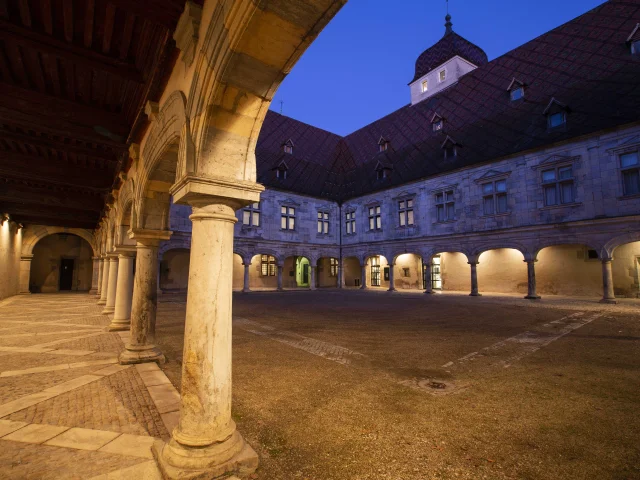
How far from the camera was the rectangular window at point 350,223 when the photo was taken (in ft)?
73.3

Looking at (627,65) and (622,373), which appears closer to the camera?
(622,373)

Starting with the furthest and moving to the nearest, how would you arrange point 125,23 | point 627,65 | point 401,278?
point 401,278 < point 627,65 < point 125,23

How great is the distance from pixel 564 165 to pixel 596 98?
3.16 m

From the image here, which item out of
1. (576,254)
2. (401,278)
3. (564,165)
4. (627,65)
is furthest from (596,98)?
(401,278)

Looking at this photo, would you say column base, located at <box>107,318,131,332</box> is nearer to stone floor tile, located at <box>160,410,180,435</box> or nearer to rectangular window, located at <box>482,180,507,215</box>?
stone floor tile, located at <box>160,410,180,435</box>

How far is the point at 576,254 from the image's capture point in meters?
15.0

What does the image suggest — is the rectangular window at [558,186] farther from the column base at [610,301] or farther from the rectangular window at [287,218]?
the rectangular window at [287,218]

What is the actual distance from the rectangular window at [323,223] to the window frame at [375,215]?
10.9ft

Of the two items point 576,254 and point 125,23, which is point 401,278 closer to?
point 576,254

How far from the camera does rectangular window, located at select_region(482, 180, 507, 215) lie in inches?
591

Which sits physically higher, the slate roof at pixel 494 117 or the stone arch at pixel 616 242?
the slate roof at pixel 494 117

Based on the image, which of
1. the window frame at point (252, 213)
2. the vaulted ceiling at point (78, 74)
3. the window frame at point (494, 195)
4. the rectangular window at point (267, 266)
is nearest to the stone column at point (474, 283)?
the window frame at point (494, 195)

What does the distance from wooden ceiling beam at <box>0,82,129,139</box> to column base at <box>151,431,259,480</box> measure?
502cm

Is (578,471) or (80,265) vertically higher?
(80,265)
